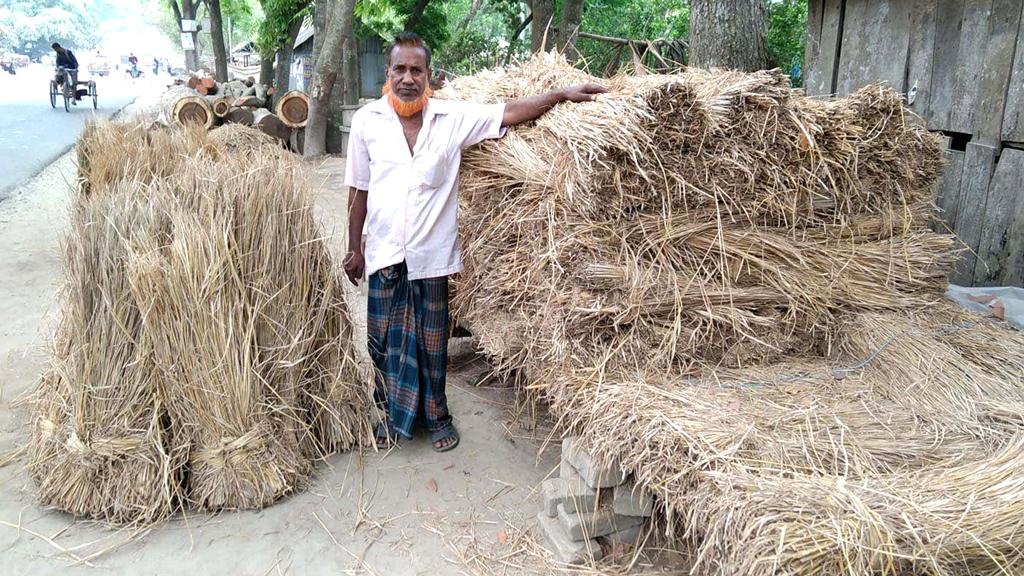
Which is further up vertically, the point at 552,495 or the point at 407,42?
the point at 407,42

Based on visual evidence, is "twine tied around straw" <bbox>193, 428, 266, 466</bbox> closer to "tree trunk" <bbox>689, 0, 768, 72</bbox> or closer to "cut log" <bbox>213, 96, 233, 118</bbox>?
"tree trunk" <bbox>689, 0, 768, 72</bbox>

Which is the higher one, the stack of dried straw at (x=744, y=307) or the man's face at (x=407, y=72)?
the man's face at (x=407, y=72)

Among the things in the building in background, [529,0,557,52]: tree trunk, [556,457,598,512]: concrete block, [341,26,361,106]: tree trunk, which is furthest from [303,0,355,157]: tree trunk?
[556,457,598,512]: concrete block

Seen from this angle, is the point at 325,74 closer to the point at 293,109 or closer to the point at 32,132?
the point at 293,109

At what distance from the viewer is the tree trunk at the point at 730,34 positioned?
3.63 m

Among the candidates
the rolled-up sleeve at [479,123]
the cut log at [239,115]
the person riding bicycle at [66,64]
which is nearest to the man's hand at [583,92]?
the rolled-up sleeve at [479,123]

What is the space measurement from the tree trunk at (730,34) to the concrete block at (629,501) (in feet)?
8.06

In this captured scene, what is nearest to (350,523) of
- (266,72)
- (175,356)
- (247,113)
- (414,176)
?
(175,356)

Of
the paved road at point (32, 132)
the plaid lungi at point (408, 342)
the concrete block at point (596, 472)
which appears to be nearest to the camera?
the concrete block at point (596, 472)

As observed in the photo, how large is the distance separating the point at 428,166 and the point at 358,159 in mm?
311

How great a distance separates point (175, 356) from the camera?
2385 mm

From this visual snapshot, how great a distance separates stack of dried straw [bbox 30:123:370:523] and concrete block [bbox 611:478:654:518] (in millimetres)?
1207

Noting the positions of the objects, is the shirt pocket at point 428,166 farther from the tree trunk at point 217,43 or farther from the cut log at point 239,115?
the tree trunk at point 217,43

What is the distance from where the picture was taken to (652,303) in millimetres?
2281
